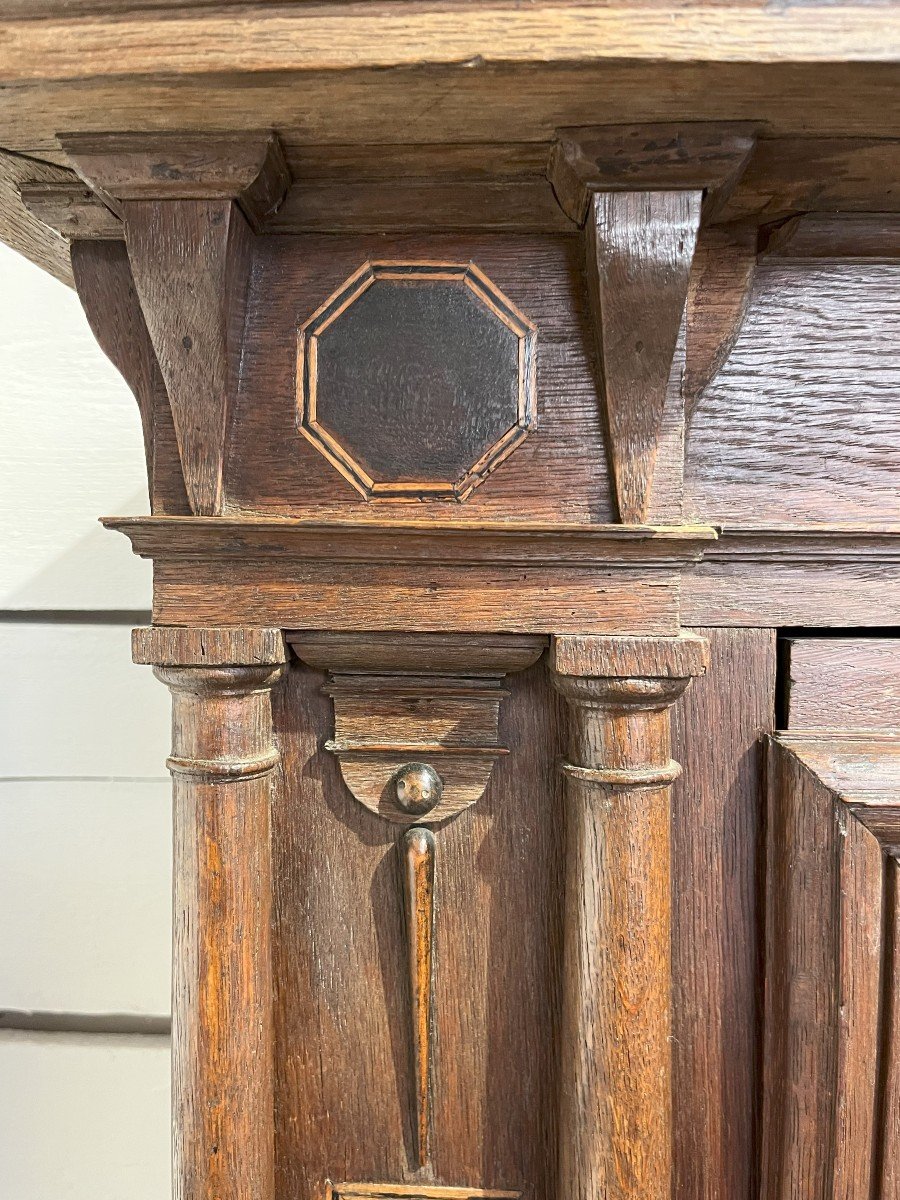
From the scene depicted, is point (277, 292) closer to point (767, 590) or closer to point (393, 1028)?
point (767, 590)

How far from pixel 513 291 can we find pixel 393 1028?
19.0 inches

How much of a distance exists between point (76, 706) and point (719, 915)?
68cm

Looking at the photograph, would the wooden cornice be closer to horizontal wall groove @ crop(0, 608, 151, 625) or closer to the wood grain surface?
the wood grain surface

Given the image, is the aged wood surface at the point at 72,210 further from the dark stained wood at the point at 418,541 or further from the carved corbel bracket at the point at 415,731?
the carved corbel bracket at the point at 415,731

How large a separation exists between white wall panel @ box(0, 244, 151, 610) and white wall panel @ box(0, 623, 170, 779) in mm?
45

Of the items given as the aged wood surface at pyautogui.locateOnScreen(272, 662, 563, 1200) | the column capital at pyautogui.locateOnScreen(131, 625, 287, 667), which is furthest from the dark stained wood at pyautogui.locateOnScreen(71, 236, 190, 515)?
the aged wood surface at pyautogui.locateOnScreen(272, 662, 563, 1200)

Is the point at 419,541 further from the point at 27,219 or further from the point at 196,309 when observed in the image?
the point at 27,219

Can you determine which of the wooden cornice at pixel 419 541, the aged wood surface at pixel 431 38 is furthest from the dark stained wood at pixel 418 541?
the aged wood surface at pixel 431 38

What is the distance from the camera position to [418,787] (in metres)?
0.52

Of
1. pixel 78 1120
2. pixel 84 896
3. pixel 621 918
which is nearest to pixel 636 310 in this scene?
pixel 621 918

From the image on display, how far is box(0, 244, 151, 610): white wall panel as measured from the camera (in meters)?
0.88

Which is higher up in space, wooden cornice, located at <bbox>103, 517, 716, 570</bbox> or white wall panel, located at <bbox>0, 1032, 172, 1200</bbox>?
wooden cornice, located at <bbox>103, 517, 716, 570</bbox>

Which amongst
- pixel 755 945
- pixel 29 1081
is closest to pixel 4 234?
pixel 755 945

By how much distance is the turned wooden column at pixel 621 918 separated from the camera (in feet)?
1.57
